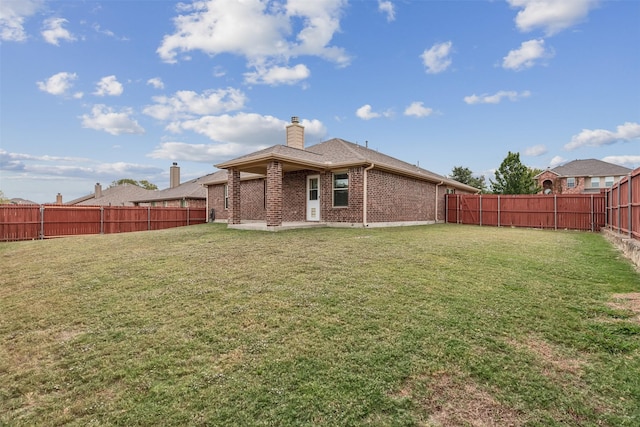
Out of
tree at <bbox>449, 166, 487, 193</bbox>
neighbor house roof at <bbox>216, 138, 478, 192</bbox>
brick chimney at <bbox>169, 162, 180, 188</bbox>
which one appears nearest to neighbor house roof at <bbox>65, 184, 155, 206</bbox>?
brick chimney at <bbox>169, 162, 180, 188</bbox>

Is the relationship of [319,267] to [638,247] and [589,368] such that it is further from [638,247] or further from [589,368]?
[638,247]

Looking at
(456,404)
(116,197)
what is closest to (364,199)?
(456,404)

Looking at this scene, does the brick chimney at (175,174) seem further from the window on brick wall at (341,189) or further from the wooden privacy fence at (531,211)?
the wooden privacy fence at (531,211)

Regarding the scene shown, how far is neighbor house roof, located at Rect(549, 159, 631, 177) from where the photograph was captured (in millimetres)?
36594

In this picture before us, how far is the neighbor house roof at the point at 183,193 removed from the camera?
26125 millimetres

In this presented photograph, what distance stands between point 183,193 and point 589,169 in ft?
148

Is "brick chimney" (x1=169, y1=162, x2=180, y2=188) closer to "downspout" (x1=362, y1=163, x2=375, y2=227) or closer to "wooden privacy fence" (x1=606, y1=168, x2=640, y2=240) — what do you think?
"downspout" (x1=362, y1=163, x2=375, y2=227)

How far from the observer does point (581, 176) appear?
37781mm

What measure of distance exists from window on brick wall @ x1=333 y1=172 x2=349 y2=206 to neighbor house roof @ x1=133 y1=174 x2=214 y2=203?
46.2 ft

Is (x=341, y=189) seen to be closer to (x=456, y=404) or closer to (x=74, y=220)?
(x=456, y=404)

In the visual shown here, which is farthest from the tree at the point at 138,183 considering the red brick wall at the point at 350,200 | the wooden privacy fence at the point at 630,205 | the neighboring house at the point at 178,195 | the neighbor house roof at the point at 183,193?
the wooden privacy fence at the point at 630,205

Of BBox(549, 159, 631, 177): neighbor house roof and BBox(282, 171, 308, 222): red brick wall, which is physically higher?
BBox(549, 159, 631, 177): neighbor house roof

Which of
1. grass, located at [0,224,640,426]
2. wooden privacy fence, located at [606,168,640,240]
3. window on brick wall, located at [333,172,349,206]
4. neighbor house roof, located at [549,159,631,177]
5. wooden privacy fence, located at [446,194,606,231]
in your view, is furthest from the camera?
neighbor house roof, located at [549,159,631,177]

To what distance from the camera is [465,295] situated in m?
4.37
